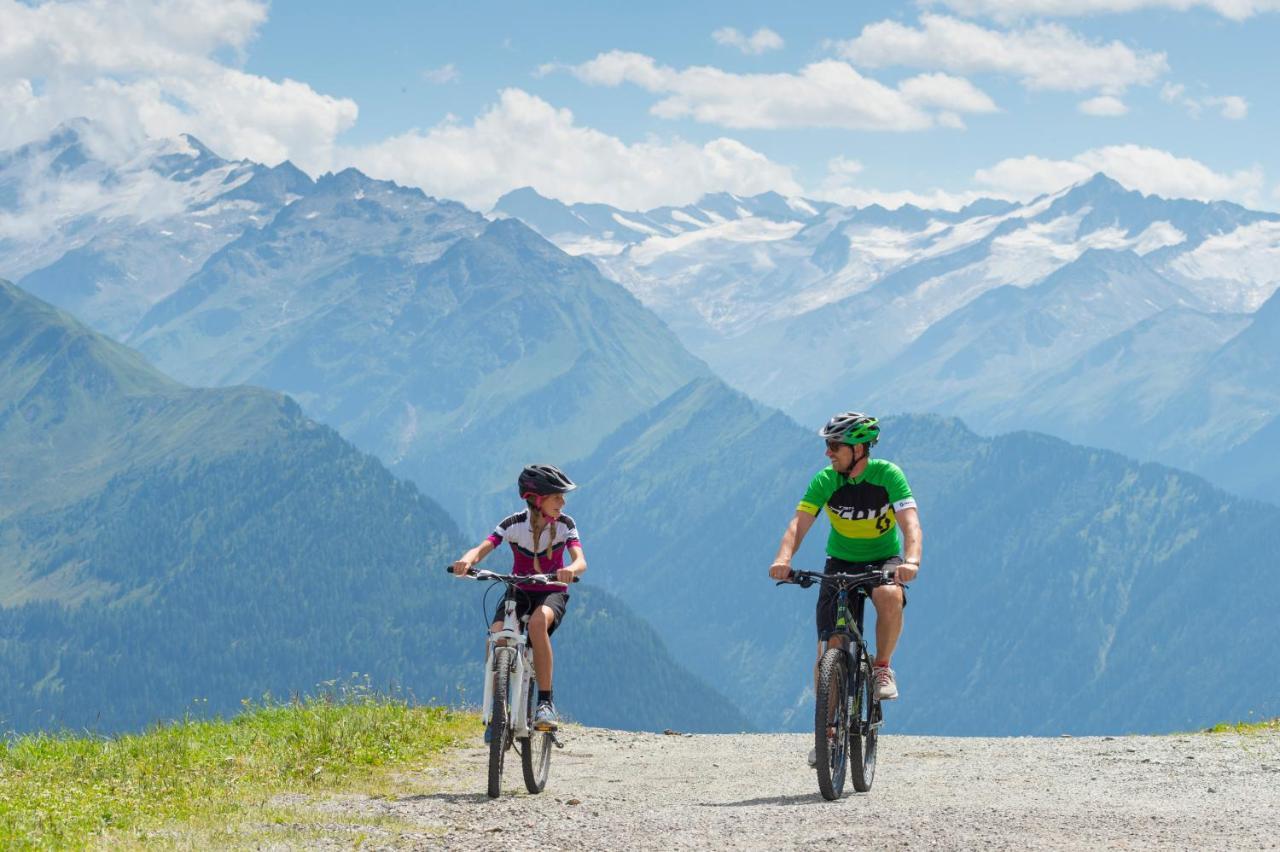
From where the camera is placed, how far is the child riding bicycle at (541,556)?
53.3ft

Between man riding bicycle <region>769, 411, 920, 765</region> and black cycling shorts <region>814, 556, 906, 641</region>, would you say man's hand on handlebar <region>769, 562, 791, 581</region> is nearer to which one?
man riding bicycle <region>769, 411, 920, 765</region>

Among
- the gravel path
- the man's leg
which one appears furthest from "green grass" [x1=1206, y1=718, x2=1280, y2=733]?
the man's leg

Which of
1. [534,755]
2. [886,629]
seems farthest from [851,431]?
[534,755]

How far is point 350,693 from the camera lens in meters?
21.3

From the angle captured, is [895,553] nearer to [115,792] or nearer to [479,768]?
[479,768]

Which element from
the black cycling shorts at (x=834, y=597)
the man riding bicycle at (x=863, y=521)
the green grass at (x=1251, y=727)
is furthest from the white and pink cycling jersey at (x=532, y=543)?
the green grass at (x=1251, y=727)

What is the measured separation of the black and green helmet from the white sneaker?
8.33ft

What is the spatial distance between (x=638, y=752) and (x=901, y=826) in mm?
8683

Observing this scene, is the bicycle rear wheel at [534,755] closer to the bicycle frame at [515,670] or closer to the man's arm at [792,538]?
the bicycle frame at [515,670]

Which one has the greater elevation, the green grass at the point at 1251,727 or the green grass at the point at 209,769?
the green grass at the point at 1251,727

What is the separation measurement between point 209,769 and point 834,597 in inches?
296

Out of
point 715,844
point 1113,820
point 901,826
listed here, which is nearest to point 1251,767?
point 1113,820

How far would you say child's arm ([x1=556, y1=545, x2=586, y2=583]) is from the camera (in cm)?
Answer: 1617

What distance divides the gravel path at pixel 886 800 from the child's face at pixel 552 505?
10.4 ft
